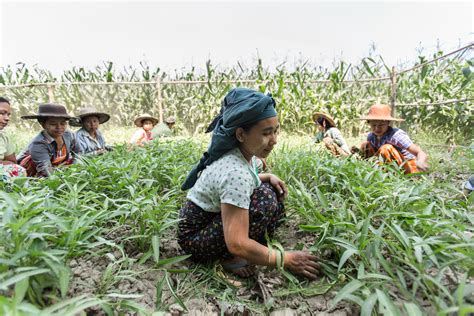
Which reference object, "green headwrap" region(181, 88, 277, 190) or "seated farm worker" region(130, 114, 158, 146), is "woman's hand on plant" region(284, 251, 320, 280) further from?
"seated farm worker" region(130, 114, 158, 146)

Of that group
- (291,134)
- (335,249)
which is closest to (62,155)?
(335,249)

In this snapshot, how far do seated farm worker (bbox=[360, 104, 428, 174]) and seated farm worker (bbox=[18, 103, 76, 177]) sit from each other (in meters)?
3.60

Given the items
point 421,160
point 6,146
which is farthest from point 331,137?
point 6,146

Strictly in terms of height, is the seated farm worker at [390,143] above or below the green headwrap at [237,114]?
below

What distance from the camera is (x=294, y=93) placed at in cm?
769

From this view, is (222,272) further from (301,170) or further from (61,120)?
(61,120)

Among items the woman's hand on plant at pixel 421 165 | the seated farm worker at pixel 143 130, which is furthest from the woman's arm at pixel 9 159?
the woman's hand on plant at pixel 421 165

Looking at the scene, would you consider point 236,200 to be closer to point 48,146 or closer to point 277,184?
point 277,184

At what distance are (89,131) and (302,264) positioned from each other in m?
3.75

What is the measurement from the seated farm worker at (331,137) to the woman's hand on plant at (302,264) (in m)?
2.59

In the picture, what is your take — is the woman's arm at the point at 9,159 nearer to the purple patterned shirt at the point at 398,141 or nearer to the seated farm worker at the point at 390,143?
the seated farm worker at the point at 390,143

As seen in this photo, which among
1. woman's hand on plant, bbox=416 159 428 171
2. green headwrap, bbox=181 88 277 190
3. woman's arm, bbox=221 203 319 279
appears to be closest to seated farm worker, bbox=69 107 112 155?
green headwrap, bbox=181 88 277 190

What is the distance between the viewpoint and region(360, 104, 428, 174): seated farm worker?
3.15m

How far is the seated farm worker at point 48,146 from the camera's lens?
2.91 m
